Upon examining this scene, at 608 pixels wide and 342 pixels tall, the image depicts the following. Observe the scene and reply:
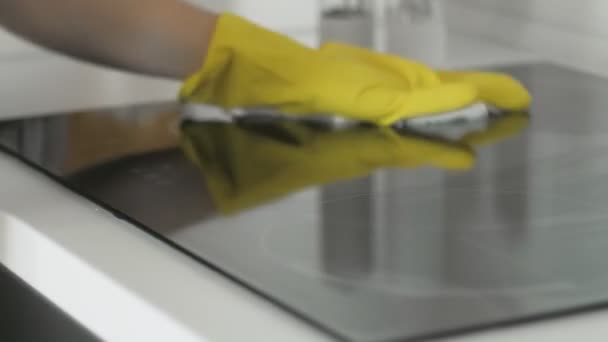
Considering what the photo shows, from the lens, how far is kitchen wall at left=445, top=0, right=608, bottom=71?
134 cm

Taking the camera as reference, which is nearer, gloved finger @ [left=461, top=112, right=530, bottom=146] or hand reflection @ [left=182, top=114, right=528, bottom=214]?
hand reflection @ [left=182, top=114, right=528, bottom=214]

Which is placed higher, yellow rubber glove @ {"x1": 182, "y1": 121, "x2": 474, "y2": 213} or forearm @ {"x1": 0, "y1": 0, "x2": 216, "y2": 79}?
forearm @ {"x1": 0, "y1": 0, "x2": 216, "y2": 79}

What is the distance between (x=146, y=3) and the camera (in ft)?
3.55

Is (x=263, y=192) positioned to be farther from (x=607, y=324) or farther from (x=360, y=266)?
(x=607, y=324)

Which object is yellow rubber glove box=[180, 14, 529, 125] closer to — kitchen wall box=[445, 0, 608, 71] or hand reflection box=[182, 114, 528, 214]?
hand reflection box=[182, 114, 528, 214]

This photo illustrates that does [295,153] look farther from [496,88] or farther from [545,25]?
[545,25]

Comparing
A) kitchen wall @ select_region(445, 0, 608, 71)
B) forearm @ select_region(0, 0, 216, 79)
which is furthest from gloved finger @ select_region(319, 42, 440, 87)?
kitchen wall @ select_region(445, 0, 608, 71)

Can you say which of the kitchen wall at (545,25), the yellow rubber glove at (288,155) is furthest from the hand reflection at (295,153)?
the kitchen wall at (545,25)

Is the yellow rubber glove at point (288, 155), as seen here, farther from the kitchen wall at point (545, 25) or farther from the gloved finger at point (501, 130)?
the kitchen wall at point (545, 25)

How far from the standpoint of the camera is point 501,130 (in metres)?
1.03

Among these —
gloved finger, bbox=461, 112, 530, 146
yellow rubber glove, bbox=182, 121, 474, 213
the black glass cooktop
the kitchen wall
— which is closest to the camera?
the black glass cooktop

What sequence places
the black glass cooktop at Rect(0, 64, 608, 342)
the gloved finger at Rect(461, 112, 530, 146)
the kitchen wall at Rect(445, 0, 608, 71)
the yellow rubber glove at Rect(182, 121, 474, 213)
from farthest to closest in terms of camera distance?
1. the kitchen wall at Rect(445, 0, 608, 71)
2. the gloved finger at Rect(461, 112, 530, 146)
3. the yellow rubber glove at Rect(182, 121, 474, 213)
4. the black glass cooktop at Rect(0, 64, 608, 342)

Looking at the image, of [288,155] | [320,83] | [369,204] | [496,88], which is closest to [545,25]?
[496,88]

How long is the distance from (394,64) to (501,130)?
13cm
